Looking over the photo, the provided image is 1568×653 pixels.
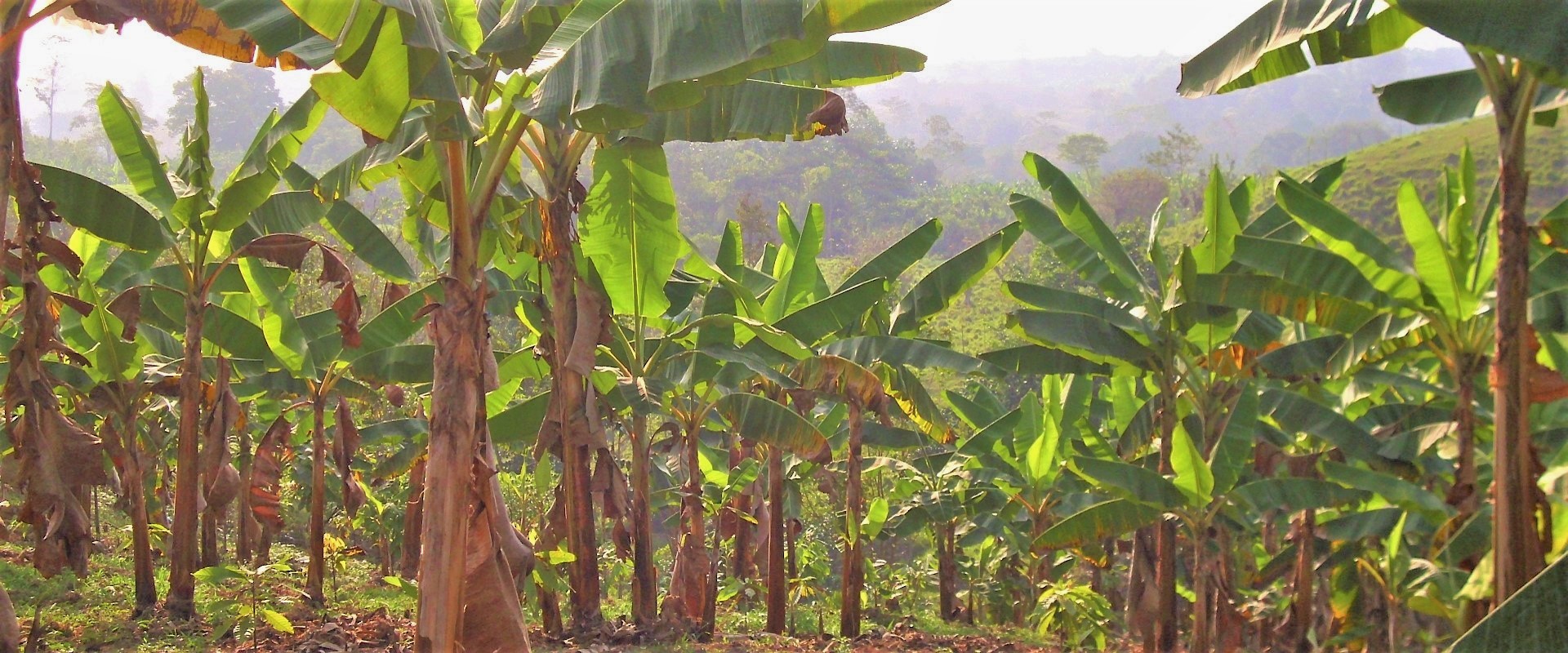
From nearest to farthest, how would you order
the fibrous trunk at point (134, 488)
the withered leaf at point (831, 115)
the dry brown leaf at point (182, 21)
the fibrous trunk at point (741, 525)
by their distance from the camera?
the dry brown leaf at point (182, 21) → the withered leaf at point (831, 115) → the fibrous trunk at point (134, 488) → the fibrous trunk at point (741, 525)

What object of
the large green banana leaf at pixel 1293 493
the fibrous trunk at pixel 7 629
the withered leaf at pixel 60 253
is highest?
the withered leaf at pixel 60 253

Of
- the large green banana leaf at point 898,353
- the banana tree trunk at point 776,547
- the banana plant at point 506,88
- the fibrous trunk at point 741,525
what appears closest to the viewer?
the banana plant at point 506,88

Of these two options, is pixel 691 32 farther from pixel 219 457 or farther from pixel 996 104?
pixel 996 104

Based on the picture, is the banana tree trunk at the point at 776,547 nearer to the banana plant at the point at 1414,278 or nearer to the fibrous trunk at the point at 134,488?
the banana plant at the point at 1414,278

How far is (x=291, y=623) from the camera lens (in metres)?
8.52

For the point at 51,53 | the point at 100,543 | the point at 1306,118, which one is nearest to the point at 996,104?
the point at 1306,118

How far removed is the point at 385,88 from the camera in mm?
4512

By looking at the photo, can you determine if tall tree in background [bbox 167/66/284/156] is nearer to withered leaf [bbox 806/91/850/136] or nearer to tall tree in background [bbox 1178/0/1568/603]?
withered leaf [bbox 806/91/850/136]

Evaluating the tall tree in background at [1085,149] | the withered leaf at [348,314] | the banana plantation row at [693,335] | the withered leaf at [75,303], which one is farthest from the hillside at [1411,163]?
the tall tree in background at [1085,149]

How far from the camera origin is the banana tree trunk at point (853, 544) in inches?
396

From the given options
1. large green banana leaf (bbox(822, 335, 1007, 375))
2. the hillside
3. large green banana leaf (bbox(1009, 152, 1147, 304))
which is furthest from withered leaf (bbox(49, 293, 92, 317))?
the hillside

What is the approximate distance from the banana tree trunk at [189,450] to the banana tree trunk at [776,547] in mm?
4802

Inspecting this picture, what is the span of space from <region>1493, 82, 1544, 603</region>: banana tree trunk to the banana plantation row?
0.02 meters

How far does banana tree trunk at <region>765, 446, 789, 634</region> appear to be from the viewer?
1062 centimetres
